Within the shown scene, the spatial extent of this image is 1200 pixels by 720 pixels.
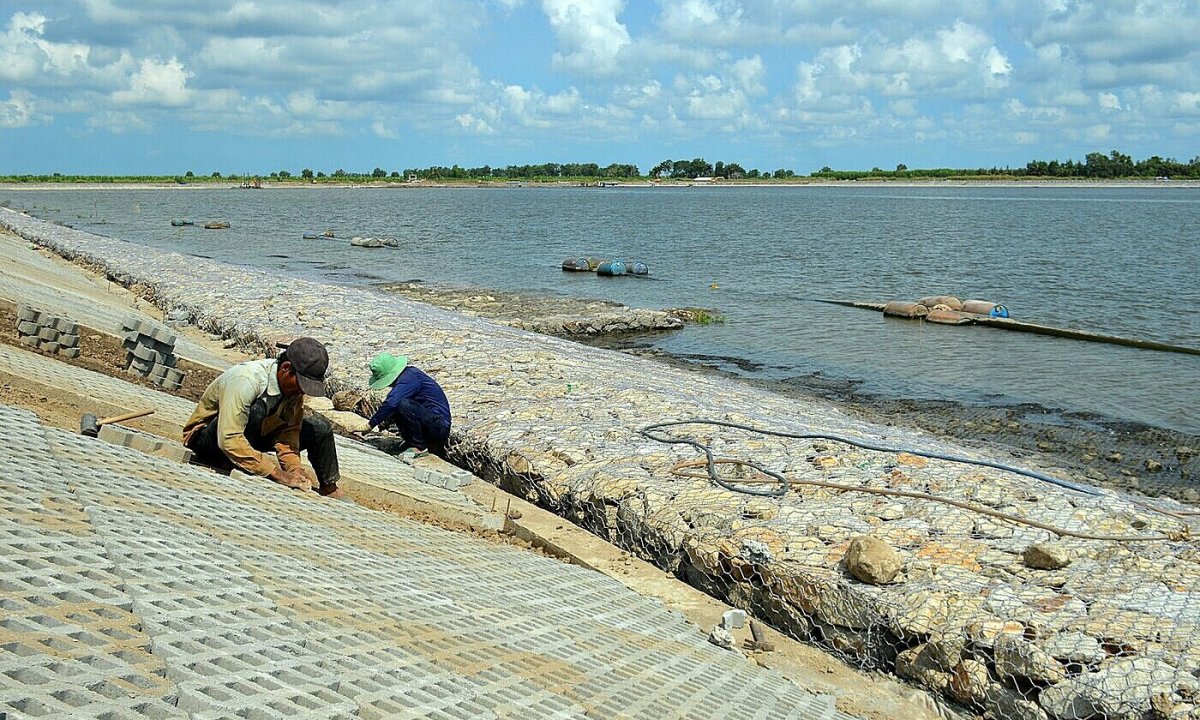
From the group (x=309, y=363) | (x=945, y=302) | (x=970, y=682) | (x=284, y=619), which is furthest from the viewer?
(x=945, y=302)

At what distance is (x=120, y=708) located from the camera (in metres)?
2.73

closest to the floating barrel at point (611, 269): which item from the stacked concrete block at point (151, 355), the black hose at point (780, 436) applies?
the stacked concrete block at point (151, 355)

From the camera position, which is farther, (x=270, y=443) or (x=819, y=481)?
(x=819, y=481)

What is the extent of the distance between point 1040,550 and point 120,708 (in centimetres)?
594

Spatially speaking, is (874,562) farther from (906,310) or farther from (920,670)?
(906,310)

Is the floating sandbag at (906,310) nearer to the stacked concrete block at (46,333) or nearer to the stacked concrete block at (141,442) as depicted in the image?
the stacked concrete block at (46,333)

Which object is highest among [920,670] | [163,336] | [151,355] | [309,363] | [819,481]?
[309,363]

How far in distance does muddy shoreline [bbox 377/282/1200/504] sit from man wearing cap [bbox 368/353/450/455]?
7.09m

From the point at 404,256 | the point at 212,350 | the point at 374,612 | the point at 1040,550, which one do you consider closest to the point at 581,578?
the point at 374,612

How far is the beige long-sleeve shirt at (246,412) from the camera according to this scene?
22.4ft

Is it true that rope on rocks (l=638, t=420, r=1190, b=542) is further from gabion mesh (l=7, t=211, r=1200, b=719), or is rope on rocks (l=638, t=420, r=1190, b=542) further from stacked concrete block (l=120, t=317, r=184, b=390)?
stacked concrete block (l=120, t=317, r=184, b=390)

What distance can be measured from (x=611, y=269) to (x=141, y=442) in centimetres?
2995

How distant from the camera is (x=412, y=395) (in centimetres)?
994

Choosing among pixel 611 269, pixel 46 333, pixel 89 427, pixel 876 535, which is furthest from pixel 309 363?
pixel 611 269
